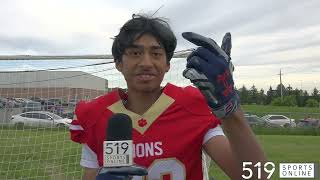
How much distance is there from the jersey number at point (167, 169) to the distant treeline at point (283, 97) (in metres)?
57.7

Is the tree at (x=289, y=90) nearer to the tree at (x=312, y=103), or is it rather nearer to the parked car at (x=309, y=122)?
the tree at (x=312, y=103)

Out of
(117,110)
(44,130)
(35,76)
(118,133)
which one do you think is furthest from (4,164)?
(118,133)

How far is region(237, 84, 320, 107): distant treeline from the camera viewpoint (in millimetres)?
61969

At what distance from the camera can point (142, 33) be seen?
2328 mm

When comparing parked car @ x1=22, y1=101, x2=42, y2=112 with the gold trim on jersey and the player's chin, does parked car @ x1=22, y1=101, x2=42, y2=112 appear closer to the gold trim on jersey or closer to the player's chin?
the gold trim on jersey

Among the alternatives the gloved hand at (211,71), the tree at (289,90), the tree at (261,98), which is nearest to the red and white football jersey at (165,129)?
the gloved hand at (211,71)

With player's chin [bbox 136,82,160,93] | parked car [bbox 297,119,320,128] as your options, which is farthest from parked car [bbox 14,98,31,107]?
parked car [bbox 297,119,320,128]

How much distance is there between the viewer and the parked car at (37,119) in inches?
312

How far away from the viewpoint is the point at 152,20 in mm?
2408

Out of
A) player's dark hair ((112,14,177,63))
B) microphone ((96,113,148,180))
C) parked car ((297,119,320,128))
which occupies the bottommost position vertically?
parked car ((297,119,320,128))

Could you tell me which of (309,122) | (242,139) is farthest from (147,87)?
(309,122)

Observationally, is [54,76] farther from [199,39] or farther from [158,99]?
[199,39]

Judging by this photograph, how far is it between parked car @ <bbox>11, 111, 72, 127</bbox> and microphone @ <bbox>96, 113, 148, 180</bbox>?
6218mm

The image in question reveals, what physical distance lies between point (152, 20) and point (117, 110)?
47cm
